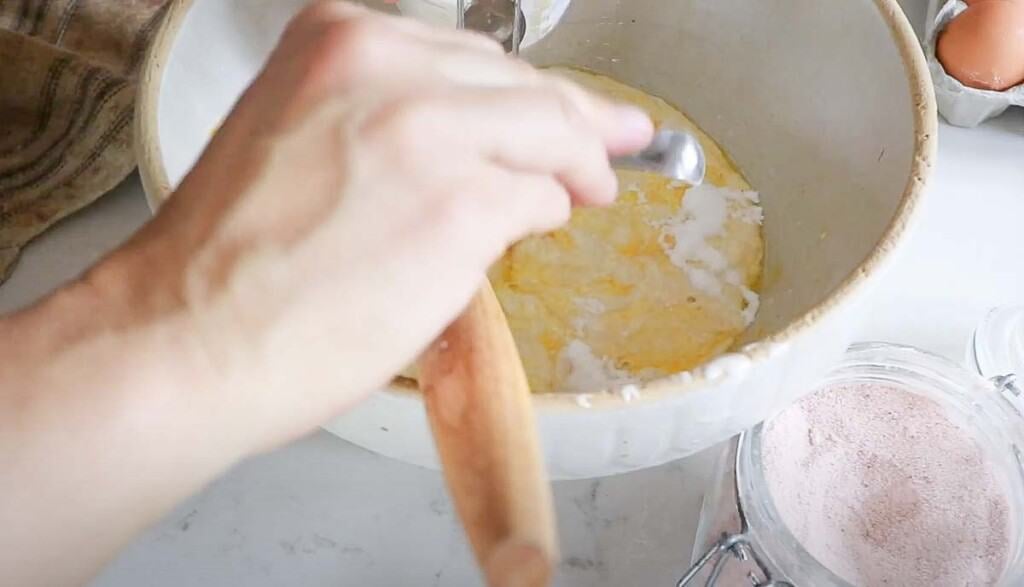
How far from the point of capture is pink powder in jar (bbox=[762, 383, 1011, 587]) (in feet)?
1.65

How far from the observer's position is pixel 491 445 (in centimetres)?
33

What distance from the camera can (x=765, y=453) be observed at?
53 centimetres

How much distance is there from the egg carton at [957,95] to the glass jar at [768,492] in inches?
9.8

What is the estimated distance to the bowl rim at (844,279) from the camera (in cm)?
42

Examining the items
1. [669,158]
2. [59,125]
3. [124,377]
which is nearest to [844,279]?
[669,158]

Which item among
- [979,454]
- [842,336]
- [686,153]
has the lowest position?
[979,454]

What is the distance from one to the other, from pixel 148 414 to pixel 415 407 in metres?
0.13

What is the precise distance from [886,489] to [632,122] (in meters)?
0.27

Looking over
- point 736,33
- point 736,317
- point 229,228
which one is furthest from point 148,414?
point 736,33

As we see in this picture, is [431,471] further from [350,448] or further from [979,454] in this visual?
[979,454]

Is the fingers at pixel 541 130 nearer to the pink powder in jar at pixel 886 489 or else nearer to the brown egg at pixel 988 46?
the pink powder in jar at pixel 886 489

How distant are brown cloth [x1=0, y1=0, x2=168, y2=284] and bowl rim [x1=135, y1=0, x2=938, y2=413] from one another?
0.16 m

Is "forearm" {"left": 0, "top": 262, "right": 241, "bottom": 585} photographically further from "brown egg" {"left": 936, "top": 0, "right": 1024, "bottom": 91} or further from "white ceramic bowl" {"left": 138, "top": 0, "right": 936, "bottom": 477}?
"brown egg" {"left": 936, "top": 0, "right": 1024, "bottom": 91}

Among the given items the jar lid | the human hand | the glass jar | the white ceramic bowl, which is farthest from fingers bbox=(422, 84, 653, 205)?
the jar lid
